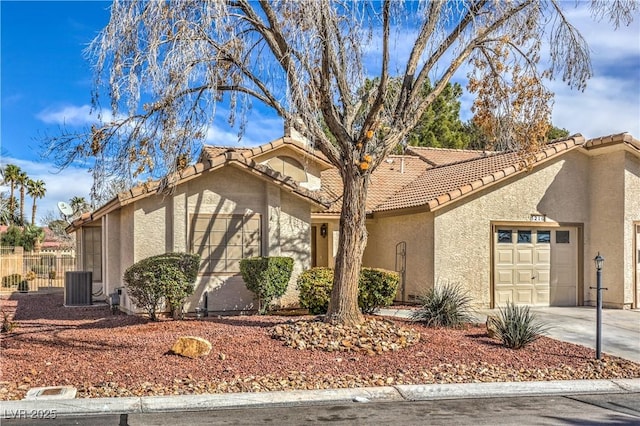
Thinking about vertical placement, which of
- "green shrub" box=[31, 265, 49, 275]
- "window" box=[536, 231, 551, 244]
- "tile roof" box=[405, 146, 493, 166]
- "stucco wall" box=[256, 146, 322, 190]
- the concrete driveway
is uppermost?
"tile roof" box=[405, 146, 493, 166]

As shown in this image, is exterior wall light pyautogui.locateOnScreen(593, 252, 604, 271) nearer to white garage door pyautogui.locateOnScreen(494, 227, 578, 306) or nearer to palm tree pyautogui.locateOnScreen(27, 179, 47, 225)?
white garage door pyautogui.locateOnScreen(494, 227, 578, 306)

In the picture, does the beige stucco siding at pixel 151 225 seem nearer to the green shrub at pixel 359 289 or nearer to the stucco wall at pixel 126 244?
the stucco wall at pixel 126 244

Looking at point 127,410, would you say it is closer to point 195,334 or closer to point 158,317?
point 195,334

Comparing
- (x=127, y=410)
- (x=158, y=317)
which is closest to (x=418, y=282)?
(x=158, y=317)

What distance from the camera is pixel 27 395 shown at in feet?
25.6

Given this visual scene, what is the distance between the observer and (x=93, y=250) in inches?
843

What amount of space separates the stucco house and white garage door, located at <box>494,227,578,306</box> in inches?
1.1

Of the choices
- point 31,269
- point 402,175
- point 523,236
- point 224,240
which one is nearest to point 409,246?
point 523,236

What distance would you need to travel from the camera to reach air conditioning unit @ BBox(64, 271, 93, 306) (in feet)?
59.9

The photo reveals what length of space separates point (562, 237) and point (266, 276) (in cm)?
883

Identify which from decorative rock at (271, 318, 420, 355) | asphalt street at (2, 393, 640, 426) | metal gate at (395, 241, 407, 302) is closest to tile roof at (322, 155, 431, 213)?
metal gate at (395, 241, 407, 302)

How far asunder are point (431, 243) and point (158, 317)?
7134 millimetres

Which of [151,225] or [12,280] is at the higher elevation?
[151,225]

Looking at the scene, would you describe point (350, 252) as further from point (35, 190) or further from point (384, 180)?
point (35, 190)
